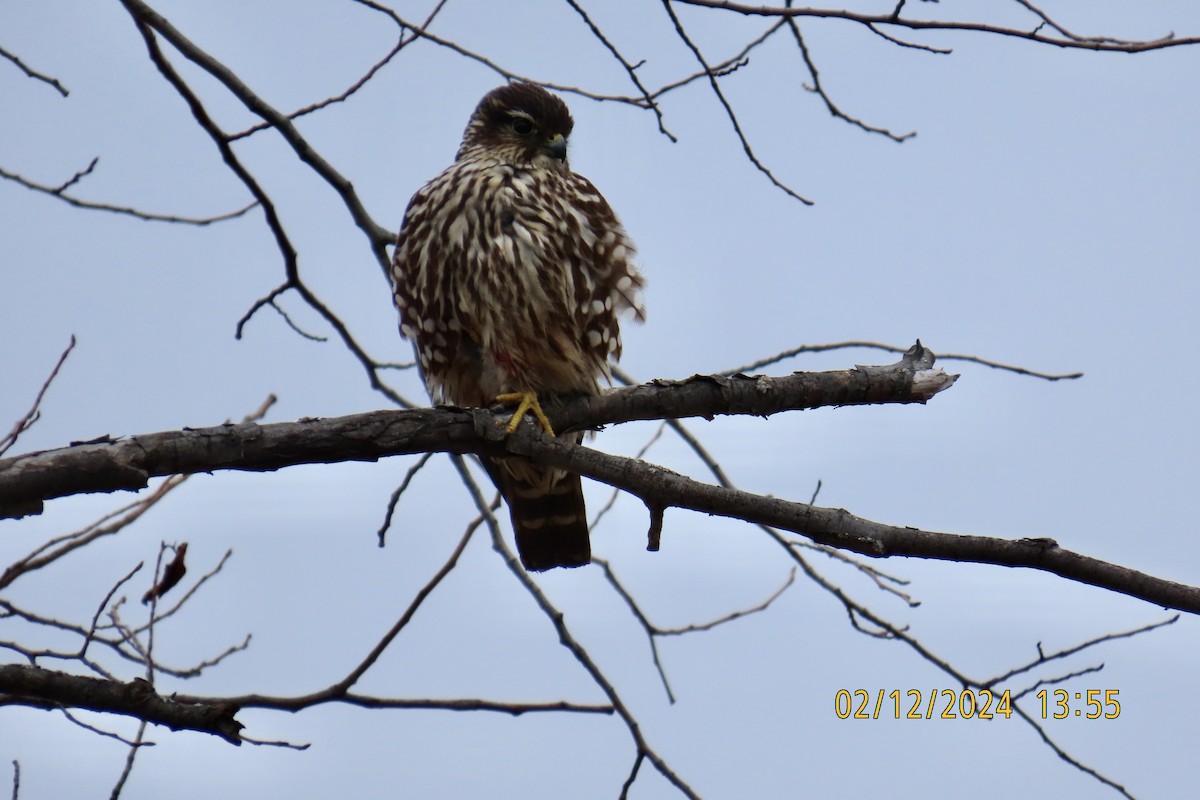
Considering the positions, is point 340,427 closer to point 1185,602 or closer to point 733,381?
point 733,381

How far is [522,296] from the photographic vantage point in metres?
3.30

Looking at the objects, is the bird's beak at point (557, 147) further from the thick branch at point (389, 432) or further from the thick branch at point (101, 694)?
the thick branch at point (101, 694)

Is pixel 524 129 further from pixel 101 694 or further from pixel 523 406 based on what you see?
pixel 101 694

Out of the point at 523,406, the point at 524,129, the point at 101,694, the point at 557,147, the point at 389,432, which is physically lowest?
the point at 101,694

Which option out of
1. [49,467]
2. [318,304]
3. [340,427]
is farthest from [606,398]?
[49,467]

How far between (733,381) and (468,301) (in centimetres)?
95

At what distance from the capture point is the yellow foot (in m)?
2.79

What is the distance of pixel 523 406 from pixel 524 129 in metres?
1.44

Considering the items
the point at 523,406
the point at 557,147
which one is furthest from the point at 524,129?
the point at 523,406

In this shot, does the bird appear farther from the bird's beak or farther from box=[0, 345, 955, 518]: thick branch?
box=[0, 345, 955, 518]: thick branch

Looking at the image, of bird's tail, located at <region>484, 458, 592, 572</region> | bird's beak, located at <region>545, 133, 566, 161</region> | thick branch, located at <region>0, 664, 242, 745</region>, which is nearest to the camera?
thick branch, located at <region>0, 664, 242, 745</region>

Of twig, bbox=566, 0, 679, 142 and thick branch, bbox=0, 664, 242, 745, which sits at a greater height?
twig, bbox=566, 0, 679, 142

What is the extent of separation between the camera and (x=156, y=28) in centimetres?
312

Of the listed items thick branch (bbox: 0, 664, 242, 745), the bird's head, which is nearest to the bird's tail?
the bird's head
